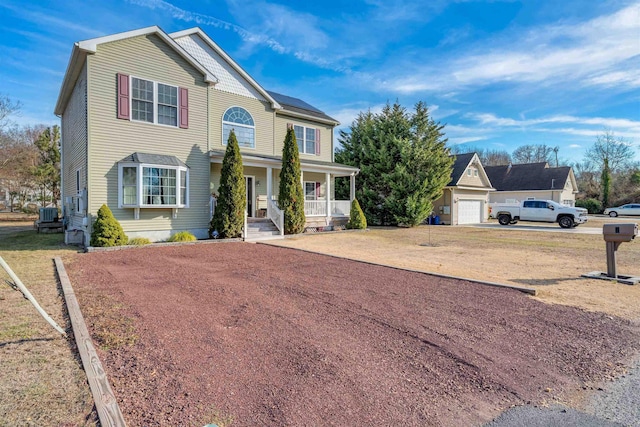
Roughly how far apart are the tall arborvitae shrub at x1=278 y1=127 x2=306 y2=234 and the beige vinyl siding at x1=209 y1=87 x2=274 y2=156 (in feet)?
6.24

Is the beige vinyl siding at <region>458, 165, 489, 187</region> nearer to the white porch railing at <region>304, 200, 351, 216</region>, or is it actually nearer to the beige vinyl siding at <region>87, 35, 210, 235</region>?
the white porch railing at <region>304, 200, 351, 216</region>

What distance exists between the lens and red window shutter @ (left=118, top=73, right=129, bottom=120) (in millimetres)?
11422

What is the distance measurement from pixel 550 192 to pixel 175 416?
42.2 m

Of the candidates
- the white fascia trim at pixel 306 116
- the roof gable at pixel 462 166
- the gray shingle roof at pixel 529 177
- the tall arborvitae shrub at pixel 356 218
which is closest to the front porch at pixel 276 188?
the tall arborvitae shrub at pixel 356 218

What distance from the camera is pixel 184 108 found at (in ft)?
42.3

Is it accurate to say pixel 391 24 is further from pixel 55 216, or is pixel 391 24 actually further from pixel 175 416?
pixel 55 216

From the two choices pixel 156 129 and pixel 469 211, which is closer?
pixel 156 129

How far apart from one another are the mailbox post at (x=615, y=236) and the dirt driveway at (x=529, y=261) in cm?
50

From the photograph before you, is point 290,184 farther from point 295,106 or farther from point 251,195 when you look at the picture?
point 295,106

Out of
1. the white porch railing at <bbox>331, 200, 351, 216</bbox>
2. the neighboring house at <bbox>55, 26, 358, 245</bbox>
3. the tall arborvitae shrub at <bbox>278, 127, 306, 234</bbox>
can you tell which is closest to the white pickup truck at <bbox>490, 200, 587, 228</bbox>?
the white porch railing at <bbox>331, 200, 351, 216</bbox>

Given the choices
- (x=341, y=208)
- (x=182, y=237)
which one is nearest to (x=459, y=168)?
(x=341, y=208)

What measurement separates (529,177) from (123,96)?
40.8 metres

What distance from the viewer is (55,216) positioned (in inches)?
651

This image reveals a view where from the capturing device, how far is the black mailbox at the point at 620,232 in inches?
253
